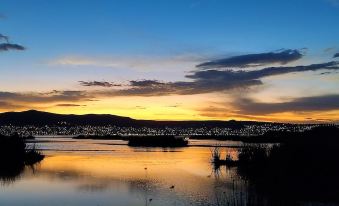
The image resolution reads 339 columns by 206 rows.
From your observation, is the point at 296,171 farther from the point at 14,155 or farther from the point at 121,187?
the point at 14,155

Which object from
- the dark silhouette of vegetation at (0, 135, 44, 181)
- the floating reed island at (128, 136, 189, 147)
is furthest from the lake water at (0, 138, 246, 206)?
the floating reed island at (128, 136, 189, 147)

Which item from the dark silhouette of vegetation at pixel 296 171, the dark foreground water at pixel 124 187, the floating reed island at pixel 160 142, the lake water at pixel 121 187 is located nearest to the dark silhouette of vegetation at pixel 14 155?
the lake water at pixel 121 187

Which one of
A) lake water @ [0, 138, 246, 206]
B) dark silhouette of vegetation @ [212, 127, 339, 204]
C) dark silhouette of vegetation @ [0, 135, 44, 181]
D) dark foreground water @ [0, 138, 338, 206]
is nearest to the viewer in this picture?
dark foreground water @ [0, 138, 338, 206]

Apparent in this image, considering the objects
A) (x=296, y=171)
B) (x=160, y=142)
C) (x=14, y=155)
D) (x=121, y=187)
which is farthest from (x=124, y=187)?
(x=160, y=142)

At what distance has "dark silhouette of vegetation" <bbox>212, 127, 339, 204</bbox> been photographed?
77.4 feet

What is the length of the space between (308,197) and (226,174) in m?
11.6

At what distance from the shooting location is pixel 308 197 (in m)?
22.1

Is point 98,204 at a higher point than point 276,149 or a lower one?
lower

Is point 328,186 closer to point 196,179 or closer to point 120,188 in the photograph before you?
point 196,179

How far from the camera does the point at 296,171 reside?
96.5 ft

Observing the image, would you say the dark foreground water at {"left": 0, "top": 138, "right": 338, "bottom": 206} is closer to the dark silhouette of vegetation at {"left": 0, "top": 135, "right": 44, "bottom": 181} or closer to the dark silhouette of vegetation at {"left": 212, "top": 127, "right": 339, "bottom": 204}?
the dark silhouette of vegetation at {"left": 212, "top": 127, "right": 339, "bottom": 204}

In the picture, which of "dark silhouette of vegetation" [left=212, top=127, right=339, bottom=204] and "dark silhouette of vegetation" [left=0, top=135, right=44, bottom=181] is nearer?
"dark silhouette of vegetation" [left=212, top=127, right=339, bottom=204]

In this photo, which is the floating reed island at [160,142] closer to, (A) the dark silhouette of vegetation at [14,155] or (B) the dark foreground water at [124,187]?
(A) the dark silhouette of vegetation at [14,155]

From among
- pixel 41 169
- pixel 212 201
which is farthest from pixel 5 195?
pixel 41 169
